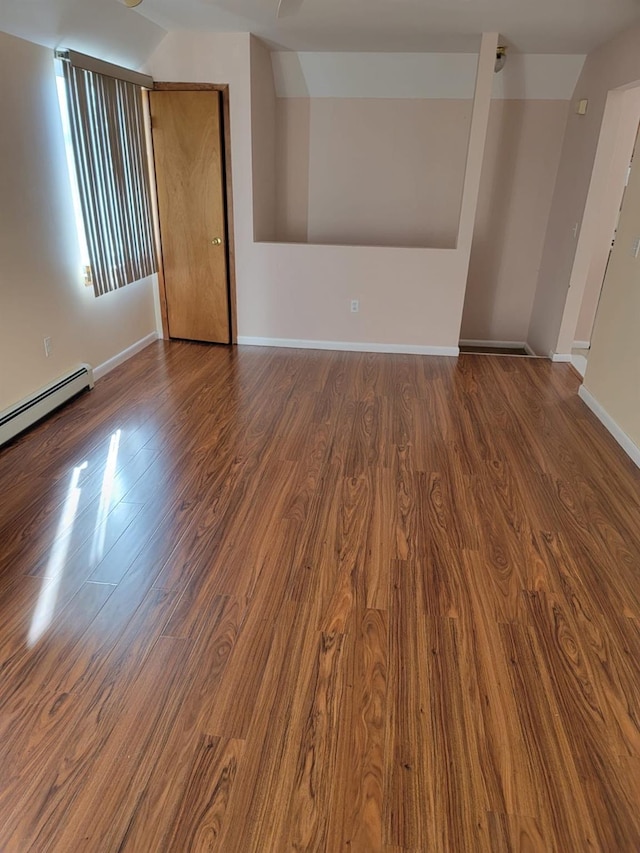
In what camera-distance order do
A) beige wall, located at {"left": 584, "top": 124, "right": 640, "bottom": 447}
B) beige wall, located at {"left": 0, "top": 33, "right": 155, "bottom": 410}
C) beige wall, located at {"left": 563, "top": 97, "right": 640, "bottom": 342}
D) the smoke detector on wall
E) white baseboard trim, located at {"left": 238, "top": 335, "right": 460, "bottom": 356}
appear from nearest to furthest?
beige wall, located at {"left": 0, "top": 33, "right": 155, "bottom": 410}
beige wall, located at {"left": 584, "top": 124, "right": 640, "bottom": 447}
beige wall, located at {"left": 563, "top": 97, "right": 640, "bottom": 342}
the smoke detector on wall
white baseboard trim, located at {"left": 238, "top": 335, "right": 460, "bottom": 356}

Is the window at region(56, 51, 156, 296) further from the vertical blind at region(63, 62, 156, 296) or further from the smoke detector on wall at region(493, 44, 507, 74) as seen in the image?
the smoke detector on wall at region(493, 44, 507, 74)

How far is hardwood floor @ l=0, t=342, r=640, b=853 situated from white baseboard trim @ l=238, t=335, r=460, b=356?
160 cm

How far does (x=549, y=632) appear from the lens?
1.95 meters

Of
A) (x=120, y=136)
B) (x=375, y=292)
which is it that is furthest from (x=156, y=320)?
(x=375, y=292)

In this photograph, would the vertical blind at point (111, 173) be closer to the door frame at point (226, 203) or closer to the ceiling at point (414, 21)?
the door frame at point (226, 203)

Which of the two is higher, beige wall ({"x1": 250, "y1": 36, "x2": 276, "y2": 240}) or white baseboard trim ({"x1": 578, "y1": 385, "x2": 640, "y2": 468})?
beige wall ({"x1": 250, "y1": 36, "x2": 276, "y2": 240})

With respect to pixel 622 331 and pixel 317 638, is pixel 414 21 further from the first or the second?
pixel 317 638

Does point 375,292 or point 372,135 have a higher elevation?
point 372,135

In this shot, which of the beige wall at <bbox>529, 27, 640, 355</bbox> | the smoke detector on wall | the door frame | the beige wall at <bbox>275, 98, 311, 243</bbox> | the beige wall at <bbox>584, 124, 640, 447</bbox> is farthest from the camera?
the beige wall at <bbox>275, 98, 311, 243</bbox>

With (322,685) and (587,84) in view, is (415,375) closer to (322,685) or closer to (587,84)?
(587,84)

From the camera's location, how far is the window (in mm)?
3457

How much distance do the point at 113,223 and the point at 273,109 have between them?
2.01 metres

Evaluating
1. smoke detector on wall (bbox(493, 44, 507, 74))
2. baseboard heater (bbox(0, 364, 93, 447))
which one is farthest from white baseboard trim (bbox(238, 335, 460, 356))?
smoke detector on wall (bbox(493, 44, 507, 74))

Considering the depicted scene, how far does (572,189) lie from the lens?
465 cm
